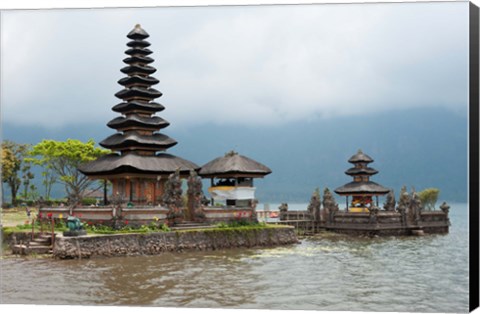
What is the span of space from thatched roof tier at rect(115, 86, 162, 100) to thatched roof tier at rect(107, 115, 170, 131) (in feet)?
4.29

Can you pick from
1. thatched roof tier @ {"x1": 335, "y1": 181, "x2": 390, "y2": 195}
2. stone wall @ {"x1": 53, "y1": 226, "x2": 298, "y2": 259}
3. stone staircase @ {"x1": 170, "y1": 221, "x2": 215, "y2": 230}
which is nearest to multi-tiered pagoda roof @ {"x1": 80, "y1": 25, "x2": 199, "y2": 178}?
stone staircase @ {"x1": 170, "y1": 221, "x2": 215, "y2": 230}

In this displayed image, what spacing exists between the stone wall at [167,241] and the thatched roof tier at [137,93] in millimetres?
10716

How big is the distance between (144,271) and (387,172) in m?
93.7

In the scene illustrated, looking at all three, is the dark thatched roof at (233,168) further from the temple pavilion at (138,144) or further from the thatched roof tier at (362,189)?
the thatched roof tier at (362,189)

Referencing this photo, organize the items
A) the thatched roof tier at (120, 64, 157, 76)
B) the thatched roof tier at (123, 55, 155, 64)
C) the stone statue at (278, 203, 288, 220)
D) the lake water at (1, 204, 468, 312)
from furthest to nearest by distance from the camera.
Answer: the stone statue at (278, 203, 288, 220), the thatched roof tier at (123, 55, 155, 64), the thatched roof tier at (120, 64, 157, 76), the lake water at (1, 204, 468, 312)

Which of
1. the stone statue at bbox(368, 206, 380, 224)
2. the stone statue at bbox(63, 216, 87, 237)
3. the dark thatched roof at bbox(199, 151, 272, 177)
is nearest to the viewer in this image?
the stone statue at bbox(63, 216, 87, 237)

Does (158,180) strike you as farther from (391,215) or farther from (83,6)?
(83,6)

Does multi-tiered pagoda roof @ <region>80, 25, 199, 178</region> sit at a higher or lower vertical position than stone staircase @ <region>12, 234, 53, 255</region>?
higher

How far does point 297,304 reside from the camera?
1471 cm

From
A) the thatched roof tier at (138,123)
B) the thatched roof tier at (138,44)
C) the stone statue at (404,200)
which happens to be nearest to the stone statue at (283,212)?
the stone statue at (404,200)

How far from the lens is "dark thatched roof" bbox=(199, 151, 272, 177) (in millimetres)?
32156

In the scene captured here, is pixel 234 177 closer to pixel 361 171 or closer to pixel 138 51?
pixel 138 51

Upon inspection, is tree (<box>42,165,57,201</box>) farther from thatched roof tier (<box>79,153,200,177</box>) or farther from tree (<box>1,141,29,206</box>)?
thatched roof tier (<box>79,153,200,177</box>)

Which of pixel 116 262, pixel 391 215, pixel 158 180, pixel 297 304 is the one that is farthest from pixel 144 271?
pixel 391 215
